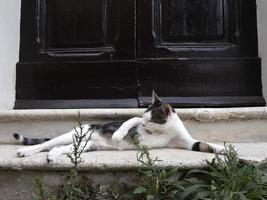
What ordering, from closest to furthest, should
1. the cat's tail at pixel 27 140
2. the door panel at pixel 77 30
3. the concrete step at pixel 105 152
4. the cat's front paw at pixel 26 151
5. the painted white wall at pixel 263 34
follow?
the concrete step at pixel 105 152 → the cat's front paw at pixel 26 151 → the cat's tail at pixel 27 140 → the painted white wall at pixel 263 34 → the door panel at pixel 77 30

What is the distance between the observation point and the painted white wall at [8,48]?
1.96 m

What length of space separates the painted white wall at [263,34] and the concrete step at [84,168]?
26.6 inches

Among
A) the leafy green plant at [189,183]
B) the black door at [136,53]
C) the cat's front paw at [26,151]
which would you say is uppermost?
the black door at [136,53]

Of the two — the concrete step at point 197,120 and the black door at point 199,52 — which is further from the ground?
the black door at point 199,52

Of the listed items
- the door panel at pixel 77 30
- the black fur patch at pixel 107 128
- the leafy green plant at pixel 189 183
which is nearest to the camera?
the leafy green plant at pixel 189 183

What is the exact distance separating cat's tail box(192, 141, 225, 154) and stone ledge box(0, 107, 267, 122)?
0.21 m

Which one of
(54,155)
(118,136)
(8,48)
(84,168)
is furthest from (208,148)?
(8,48)

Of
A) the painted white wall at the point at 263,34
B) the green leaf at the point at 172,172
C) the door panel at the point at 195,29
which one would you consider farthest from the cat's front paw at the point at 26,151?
the painted white wall at the point at 263,34

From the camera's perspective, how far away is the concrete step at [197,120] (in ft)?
5.44

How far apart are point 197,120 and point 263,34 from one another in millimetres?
679

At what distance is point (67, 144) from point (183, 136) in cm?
50

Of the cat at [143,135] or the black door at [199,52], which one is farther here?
the black door at [199,52]

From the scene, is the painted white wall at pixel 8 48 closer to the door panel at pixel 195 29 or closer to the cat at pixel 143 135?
the cat at pixel 143 135

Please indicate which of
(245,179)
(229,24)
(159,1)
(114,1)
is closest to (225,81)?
(229,24)
